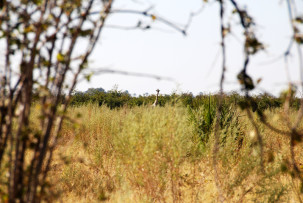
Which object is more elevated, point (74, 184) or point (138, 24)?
point (138, 24)

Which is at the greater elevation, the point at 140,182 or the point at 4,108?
the point at 4,108

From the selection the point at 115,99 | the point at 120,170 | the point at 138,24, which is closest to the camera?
the point at 138,24

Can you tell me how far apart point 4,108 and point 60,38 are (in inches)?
17.2

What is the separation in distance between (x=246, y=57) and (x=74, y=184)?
384 cm

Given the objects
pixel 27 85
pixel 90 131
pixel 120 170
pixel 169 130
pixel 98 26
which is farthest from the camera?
pixel 90 131

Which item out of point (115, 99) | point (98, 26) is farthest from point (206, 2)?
point (115, 99)

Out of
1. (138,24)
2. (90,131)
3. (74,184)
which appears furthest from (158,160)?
(90,131)

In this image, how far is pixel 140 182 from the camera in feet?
13.1

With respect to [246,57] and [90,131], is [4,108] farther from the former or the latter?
[90,131]

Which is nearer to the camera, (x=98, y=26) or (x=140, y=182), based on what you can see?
(x=98, y=26)

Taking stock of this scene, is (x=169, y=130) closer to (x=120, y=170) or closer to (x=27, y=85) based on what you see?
(x=120, y=170)

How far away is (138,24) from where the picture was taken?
5.64 ft

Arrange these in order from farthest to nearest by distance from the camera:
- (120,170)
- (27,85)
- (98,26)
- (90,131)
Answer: (90,131)
(120,170)
(98,26)
(27,85)

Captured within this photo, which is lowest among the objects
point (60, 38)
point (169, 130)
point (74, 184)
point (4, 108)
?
point (74, 184)
